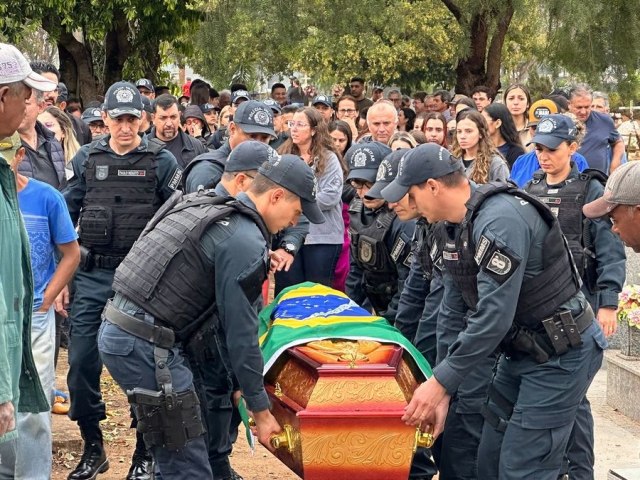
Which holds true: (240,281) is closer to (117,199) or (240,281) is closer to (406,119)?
(117,199)

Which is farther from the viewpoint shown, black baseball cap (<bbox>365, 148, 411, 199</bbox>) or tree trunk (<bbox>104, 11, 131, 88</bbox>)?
tree trunk (<bbox>104, 11, 131, 88</bbox>)

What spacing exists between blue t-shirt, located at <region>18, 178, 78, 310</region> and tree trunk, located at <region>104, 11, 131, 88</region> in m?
12.2

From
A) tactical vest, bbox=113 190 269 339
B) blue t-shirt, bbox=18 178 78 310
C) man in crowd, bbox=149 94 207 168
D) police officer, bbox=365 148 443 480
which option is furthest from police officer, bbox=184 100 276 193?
man in crowd, bbox=149 94 207 168

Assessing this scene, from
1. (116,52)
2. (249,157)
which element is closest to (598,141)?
(249,157)

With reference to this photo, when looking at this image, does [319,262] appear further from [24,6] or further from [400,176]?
[24,6]

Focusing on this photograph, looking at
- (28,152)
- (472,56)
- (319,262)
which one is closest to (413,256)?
(319,262)

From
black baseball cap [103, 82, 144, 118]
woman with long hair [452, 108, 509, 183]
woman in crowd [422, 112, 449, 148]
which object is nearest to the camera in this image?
black baseball cap [103, 82, 144, 118]

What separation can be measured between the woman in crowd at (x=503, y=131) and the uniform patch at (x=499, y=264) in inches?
153

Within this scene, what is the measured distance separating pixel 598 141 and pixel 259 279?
601cm

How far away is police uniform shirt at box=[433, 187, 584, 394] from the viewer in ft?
13.6

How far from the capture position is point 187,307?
4215 millimetres

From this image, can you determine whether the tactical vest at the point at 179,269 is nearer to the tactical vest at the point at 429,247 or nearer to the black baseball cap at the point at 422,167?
the black baseball cap at the point at 422,167

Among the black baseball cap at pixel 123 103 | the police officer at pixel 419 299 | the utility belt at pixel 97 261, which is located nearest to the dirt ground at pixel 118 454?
the police officer at pixel 419 299

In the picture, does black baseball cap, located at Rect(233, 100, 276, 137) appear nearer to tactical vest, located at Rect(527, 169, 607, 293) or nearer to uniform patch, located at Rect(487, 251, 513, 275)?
tactical vest, located at Rect(527, 169, 607, 293)
